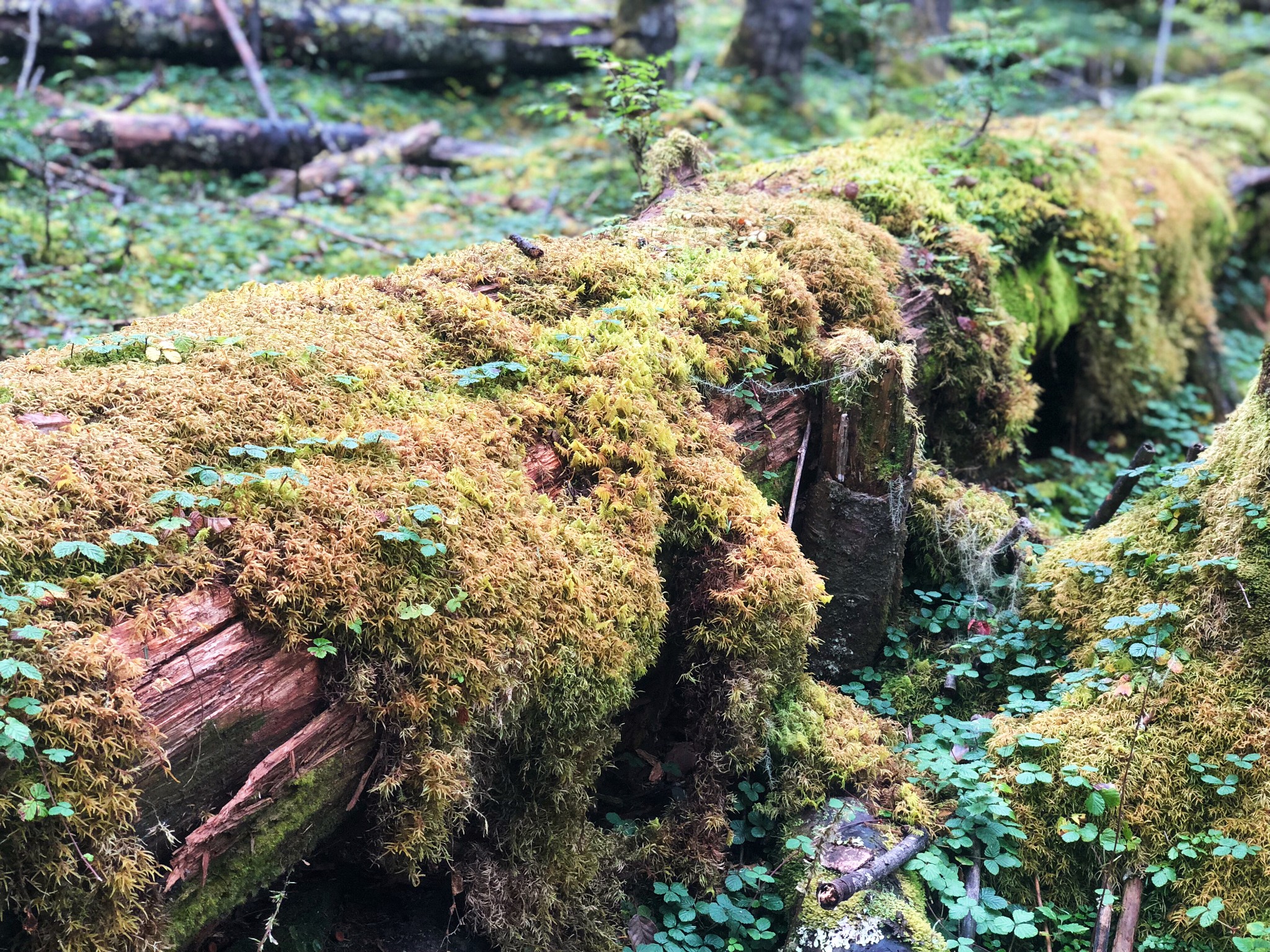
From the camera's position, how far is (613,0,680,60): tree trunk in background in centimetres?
1023

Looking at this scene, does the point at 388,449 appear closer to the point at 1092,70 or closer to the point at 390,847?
the point at 390,847

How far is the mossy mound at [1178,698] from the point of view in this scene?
3.19 m

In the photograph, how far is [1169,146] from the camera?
8.67 m

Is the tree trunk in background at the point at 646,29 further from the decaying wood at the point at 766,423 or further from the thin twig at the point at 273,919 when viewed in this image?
the thin twig at the point at 273,919

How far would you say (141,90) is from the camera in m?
9.26

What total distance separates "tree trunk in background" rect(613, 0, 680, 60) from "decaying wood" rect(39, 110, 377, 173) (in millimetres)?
3691

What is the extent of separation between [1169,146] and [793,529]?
7.04 metres

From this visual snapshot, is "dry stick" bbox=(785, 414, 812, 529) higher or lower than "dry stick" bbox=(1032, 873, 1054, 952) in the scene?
higher

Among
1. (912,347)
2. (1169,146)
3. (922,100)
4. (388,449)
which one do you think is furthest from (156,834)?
(1169,146)

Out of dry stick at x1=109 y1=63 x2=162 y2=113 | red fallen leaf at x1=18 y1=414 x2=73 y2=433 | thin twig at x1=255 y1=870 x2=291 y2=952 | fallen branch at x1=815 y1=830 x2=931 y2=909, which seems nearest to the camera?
thin twig at x1=255 y1=870 x2=291 y2=952

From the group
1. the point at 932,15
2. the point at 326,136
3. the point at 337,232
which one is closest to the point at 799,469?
the point at 337,232

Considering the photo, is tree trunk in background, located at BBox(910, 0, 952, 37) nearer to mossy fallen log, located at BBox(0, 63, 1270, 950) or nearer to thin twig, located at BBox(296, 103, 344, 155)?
thin twig, located at BBox(296, 103, 344, 155)

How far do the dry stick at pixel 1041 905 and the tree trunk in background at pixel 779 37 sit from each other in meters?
9.98

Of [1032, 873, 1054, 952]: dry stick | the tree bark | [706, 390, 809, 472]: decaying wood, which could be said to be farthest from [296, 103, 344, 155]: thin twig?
[1032, 873, 1054, 952]: dry stick
